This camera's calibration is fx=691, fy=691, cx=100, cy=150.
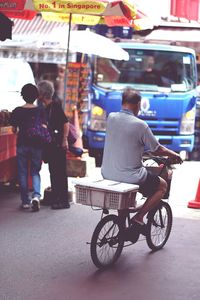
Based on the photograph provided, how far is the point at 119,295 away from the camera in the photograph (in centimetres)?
598

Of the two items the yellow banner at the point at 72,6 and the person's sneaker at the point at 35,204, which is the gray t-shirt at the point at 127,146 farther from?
the yellow banner at the point at 72,6

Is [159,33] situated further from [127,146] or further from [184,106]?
[127,146]

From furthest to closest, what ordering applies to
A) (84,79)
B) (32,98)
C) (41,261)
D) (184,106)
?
(84,79)
(184,106)
(32,98)
(41,261)

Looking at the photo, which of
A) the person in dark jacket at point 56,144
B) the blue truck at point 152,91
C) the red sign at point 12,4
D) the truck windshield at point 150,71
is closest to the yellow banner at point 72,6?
the red sign at point 12,4

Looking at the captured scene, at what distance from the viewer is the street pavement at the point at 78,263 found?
6078mm

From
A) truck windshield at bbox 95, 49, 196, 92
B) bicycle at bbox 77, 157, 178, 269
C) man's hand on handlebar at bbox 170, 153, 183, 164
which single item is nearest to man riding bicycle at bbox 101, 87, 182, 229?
man's hand on handlebar at bbox 170, 153, 183, 164

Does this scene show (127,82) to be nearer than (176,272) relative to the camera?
No

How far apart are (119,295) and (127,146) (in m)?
1.57

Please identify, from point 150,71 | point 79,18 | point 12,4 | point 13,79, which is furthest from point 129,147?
point 150,71

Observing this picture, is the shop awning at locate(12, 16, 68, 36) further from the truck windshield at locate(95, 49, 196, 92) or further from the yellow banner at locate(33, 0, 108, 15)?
the yellow banner at locate(33, 0, 108, 15)

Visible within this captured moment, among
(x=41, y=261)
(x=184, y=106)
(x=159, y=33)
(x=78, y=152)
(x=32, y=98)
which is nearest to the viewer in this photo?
(x=41, y=261)

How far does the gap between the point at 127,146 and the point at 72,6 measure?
14.1 feet

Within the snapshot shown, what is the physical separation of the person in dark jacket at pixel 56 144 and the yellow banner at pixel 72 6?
1.24m

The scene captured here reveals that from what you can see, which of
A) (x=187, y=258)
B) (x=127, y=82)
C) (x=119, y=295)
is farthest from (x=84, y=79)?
(x=119, y=295)
